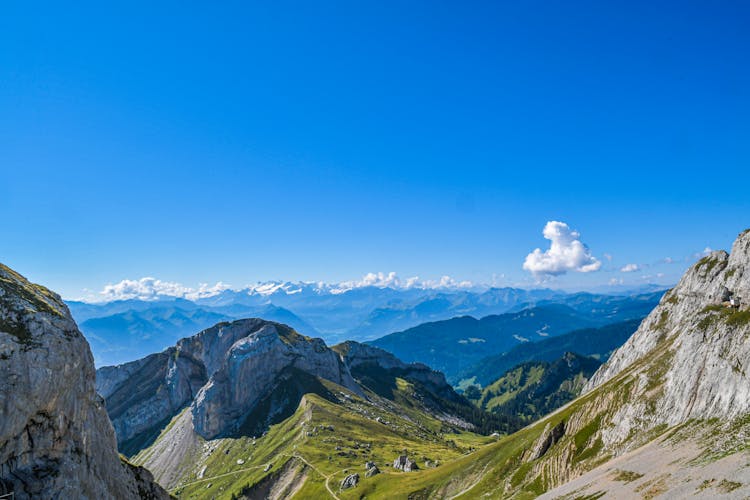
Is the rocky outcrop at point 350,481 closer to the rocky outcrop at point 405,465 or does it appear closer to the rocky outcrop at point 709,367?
the rocky outcrop at point 405,465

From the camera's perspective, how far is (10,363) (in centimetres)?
6219

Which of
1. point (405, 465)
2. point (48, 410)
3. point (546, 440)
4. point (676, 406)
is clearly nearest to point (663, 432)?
point (676, 406)

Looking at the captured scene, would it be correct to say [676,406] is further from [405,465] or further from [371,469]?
[371,469]

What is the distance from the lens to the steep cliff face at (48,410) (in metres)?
60.1

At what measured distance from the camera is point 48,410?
65.9 m

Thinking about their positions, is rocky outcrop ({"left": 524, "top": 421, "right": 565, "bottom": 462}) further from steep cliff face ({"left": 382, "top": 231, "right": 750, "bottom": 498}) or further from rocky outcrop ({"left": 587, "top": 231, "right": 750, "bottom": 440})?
rocky outcrop ({"left": 587, "top": 231, "right": 750, "bottom": 440})

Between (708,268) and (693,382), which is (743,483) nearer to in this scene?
(693,382)

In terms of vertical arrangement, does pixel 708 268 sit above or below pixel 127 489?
above

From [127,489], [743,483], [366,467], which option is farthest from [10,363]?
[366,467]

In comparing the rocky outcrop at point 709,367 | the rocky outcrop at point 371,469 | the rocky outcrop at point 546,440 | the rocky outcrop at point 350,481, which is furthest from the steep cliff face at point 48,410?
the rocky outcrop at point 371,469

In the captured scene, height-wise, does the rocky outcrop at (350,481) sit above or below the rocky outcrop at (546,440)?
below

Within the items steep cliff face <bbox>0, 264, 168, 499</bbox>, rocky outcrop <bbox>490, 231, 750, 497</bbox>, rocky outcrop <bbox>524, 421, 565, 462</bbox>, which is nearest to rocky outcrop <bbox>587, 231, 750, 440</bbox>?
rocky outcrop <bbox>490, 231, 750, 497</bbox>

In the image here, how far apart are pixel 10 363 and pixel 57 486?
18.6 m

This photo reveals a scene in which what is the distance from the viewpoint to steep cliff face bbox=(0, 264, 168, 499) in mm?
60094
